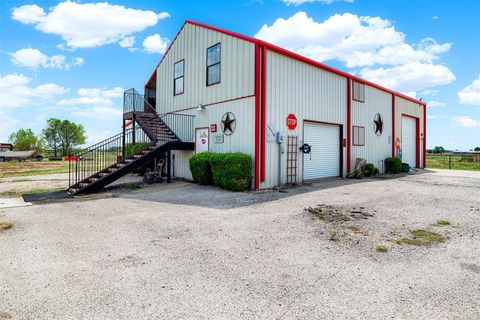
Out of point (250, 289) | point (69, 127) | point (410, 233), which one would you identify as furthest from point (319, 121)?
point (69, 127)

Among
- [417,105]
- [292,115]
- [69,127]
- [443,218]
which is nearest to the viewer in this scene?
[443,218]

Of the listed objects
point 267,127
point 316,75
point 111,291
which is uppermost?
point 316,75

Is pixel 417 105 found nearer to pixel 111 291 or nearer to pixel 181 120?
pixel 181 120

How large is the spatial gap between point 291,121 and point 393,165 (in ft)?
29.2

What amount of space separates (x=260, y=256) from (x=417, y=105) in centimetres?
2089

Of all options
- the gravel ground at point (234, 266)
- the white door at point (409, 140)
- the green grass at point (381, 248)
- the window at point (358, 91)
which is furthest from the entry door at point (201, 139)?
the white door at point (409, 140)

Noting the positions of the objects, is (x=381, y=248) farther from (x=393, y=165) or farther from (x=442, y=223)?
(x=393, y=165)

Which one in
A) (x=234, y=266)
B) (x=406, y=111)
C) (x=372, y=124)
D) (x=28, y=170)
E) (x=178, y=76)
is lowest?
(x=234, y=266)

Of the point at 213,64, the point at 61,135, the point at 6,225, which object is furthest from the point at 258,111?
the point at 61,135

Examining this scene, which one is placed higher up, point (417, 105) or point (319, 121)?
point (417, 105)

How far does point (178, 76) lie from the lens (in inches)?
561

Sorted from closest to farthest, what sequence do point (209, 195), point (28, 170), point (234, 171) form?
point (209, 195) < point (234, 171) < point (28, 170)

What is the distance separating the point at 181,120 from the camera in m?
13.9

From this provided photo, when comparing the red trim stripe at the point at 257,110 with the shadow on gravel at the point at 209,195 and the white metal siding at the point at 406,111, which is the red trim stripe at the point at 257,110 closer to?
the shadow on gravel at the point at 209,195
